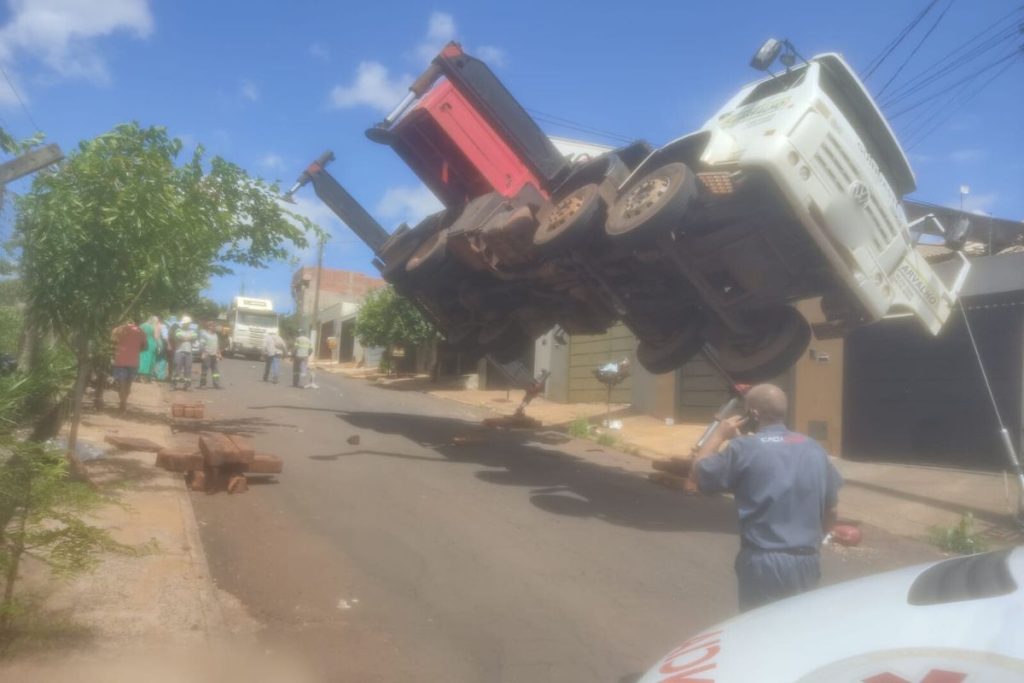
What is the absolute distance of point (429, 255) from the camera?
10.8m

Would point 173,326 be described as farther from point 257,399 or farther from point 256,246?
point 256,246

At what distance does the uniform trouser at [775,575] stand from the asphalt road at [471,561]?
1038mm

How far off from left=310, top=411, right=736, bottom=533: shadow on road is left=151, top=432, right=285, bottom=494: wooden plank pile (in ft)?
5.69

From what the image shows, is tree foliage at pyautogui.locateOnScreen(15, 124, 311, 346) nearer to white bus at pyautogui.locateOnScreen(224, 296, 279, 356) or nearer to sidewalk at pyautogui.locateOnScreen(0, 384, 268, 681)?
sidewalk at pyautogui.locateOnScreen(0, 384, 268, 681)

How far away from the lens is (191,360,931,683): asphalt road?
4652 mm

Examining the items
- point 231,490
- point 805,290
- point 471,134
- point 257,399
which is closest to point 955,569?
point 805,290

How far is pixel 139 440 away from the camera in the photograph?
9641 millimetres

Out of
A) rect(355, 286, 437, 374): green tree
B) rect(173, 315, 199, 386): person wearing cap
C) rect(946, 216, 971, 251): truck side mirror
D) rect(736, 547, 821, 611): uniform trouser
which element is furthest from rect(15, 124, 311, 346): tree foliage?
rect(355, 286, 437, 374): green tree

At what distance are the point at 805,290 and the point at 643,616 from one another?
365cm

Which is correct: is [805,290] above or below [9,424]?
above

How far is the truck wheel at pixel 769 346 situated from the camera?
810 centimetres

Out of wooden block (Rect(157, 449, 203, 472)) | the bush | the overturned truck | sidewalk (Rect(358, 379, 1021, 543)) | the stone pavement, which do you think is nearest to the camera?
the stone pavement

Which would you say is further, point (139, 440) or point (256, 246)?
point (256, 246)

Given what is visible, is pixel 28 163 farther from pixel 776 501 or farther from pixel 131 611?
pixel 776 501
